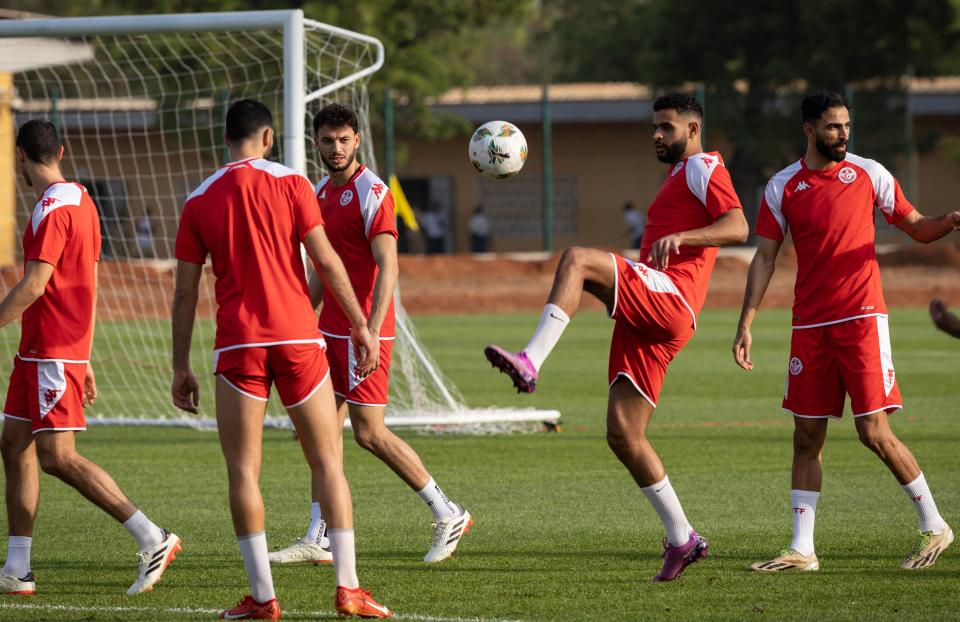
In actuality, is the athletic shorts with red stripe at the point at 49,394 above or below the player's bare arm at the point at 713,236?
below

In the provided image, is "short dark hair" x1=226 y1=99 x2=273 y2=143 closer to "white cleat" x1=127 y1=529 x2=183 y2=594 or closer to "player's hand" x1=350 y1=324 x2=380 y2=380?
"player's hand" x1=350 y1=324 x2=380 y2=380

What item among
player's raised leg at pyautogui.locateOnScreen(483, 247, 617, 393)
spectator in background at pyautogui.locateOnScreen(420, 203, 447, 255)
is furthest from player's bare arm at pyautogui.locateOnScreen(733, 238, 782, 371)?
spectator in background at pyautogui.locateOnScreen(420, 203, 447, 255)

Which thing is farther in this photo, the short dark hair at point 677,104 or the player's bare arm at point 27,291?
the short dark hair at point 677,104

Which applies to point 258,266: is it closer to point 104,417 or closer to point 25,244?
point 25,244

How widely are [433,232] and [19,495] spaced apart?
110 ft

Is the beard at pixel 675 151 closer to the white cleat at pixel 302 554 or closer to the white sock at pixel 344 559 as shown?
the white sock at pixel 344 559

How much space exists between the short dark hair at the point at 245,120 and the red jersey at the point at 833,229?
2.70 meters

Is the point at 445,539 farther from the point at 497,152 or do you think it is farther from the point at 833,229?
the point at 833,229

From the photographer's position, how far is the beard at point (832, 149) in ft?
22.7

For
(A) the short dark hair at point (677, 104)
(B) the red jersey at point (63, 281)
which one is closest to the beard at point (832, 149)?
(A) the short dark hair at point (677, 104)

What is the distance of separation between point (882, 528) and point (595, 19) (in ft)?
161

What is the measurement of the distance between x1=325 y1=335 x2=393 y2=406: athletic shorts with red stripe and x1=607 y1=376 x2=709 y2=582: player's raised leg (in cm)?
132

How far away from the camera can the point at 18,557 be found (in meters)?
6.55

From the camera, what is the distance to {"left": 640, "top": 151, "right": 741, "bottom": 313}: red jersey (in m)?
6.73
